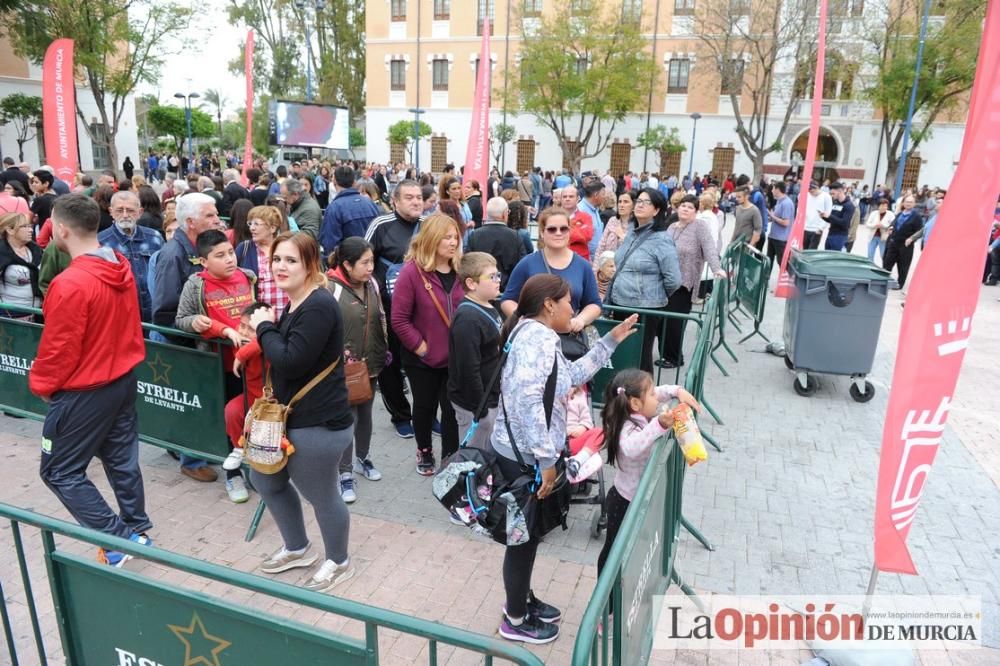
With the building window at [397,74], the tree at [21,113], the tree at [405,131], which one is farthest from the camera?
the building window at [397,74]

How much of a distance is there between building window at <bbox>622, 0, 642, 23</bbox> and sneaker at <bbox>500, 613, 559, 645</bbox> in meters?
37.8

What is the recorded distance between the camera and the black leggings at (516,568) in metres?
3.04

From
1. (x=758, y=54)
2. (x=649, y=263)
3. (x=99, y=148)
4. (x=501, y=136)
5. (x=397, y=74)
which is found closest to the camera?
(x=649, y=263)

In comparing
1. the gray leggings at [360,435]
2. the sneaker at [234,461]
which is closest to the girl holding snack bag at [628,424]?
the gray leggings at [360,435]

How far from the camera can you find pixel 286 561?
12.7 ft

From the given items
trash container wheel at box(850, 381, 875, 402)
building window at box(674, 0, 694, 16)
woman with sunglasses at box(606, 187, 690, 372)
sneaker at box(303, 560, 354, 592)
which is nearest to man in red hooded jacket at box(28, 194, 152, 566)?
sneaker at box(303, 560, 354, 592)

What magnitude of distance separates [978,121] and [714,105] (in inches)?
1534

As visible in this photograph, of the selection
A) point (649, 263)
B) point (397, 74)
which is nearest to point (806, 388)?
point (649, 263)

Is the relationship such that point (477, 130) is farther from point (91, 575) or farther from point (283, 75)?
point (283, 75)

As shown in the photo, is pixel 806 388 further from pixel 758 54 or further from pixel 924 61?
pixel 758 54

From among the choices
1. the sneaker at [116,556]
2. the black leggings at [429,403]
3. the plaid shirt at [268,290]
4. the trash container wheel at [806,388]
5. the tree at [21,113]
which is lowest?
the sneaker at [116,556]

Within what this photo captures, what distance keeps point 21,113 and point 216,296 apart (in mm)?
32180

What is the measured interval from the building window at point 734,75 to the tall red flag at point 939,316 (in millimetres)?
36311

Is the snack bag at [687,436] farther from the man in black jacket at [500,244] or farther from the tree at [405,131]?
the tree at [405,131]
